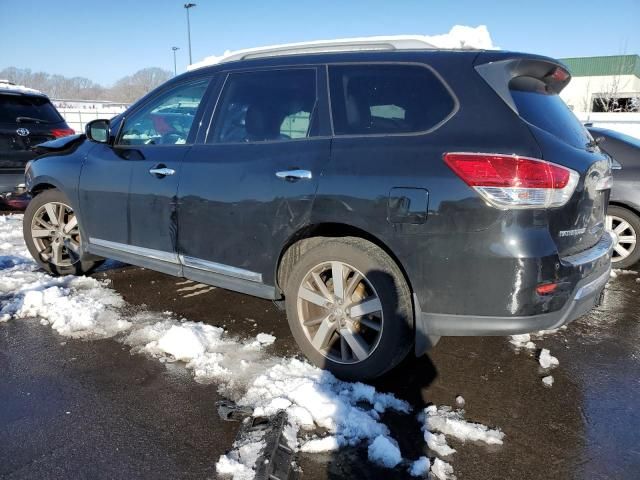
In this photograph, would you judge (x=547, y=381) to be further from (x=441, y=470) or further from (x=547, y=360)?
(x=441, y=470)

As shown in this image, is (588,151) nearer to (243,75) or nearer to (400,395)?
(400,395)

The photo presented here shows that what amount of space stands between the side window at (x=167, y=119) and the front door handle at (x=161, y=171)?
0.23m

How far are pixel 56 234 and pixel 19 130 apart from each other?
10.1ft

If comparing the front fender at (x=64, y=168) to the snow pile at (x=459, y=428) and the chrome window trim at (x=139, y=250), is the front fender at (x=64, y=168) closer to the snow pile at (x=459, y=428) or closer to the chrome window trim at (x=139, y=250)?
the chrome window trim at (x=139, y=250)

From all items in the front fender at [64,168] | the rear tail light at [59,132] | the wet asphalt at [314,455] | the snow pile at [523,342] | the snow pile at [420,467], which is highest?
the rear tail light at [59,132]

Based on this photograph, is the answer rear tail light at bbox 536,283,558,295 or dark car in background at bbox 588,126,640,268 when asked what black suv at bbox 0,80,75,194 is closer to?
rear tail light at bbox 536,283,558,295

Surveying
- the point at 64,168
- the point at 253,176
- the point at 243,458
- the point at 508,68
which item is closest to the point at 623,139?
the point at 508,68

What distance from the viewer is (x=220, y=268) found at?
11.5 ft

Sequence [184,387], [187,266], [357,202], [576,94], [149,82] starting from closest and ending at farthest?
[357,202] < [184,387] < [187,266] < [576,94] < [149,82]

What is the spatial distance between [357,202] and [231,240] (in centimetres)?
105

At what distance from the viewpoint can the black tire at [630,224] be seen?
17.4 feet

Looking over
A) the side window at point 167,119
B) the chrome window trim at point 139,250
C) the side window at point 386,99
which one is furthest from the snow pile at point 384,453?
the side window at point 167,119

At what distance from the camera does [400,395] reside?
2896 millimetres

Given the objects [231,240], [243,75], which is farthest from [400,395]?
[243,75]
